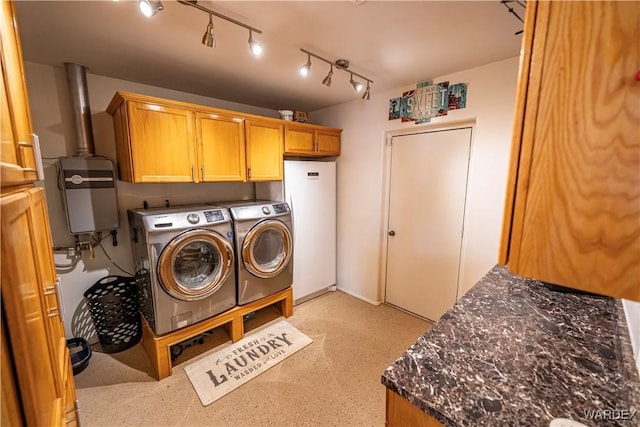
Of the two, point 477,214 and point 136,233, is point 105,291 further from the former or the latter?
point 477,214

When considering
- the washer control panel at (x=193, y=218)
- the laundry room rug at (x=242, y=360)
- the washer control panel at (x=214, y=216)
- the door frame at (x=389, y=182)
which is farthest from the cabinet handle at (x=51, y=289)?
the door frame at (x=389, y=182)

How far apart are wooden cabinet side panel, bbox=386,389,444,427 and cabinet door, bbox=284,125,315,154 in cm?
243

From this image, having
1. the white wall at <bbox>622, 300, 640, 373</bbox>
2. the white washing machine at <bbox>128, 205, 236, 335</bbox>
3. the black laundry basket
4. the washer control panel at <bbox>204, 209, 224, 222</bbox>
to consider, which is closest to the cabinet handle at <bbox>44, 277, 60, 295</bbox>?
the white washing machine at <bbox>128, 205, 236, 335</bbox>

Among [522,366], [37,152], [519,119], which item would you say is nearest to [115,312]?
[37,152]

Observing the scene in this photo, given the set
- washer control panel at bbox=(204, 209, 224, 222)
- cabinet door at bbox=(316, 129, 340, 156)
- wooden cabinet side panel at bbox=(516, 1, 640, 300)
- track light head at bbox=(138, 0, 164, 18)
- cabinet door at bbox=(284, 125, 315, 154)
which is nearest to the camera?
wooden cabinet side panel at bbox=(516, 1, 640, 300)

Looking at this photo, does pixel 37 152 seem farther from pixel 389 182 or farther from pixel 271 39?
pixel 389 182

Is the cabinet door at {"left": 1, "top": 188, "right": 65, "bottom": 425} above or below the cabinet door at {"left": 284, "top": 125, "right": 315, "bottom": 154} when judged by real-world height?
Answer: below

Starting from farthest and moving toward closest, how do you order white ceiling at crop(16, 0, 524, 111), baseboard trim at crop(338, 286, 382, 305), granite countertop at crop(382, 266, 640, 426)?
baseboard trim at crop(338, 286, 382, 305)
white ceiling at crop(16, 0, 524, 111)
granite countertop at crop(382, 266, 640, 426)

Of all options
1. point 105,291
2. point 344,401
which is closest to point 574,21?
point 344,401

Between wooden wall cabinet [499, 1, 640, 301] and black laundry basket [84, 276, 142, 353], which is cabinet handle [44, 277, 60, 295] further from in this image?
black laundry basket [84, 276, 142, 353]

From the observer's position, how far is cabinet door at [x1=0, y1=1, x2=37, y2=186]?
24.7 inches

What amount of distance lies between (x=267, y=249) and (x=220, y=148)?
3.66ft

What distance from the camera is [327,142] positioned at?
3.16 m

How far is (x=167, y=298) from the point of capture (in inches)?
79.3
